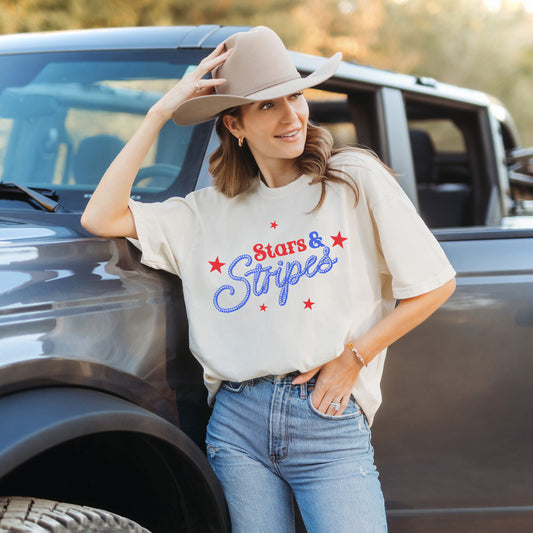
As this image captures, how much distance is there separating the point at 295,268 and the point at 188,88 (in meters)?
0.57

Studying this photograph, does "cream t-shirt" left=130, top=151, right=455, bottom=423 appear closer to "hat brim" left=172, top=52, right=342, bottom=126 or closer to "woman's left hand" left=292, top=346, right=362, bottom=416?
"woman's left hand" left=292, top=346, right=362, bottom=416

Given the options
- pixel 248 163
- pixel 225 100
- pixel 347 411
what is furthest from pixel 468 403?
pixel 225 100

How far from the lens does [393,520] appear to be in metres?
2.27

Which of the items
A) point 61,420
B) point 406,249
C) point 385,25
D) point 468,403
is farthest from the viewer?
point 385,25

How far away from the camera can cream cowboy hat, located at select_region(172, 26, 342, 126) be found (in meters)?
1.95

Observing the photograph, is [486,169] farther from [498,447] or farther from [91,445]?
[91,445]

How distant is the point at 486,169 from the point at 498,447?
1843 mm

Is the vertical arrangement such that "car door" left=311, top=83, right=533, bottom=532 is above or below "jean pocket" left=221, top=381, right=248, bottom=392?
Answer: below

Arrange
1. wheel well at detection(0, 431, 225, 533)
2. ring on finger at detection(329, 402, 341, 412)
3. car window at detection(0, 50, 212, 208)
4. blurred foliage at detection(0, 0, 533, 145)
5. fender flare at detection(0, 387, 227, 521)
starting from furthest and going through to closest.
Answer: blurred foliage at detection(0, 0, 533, 145) < car window at detection(0, 50, 212, 208) < ring on finger at detection(329, 402, 341, 412) < wheel well at detection(0, 431, 225, 533) < fender flare at detection(0, 387, 227, 521)

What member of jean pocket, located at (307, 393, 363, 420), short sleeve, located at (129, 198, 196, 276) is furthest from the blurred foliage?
jean pocket, located at (307, 393, 363, 420)

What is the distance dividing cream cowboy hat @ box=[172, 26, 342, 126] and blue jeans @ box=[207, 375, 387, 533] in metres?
0.74

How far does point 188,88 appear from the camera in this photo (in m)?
2.00

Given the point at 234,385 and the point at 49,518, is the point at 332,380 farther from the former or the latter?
the point at 49,518

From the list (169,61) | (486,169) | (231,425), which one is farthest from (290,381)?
(486,169)
